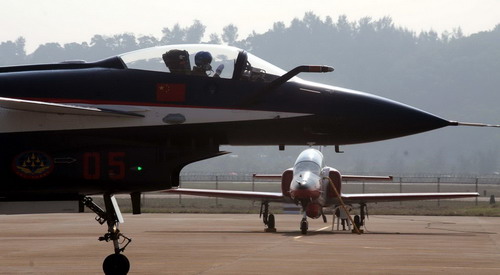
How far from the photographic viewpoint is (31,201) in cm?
1155

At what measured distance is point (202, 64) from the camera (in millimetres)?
11695

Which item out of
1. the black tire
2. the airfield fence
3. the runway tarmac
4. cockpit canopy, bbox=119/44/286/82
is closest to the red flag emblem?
cockpit canopy, bbox=119/44/286/82

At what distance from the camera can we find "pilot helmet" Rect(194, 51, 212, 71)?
38.3 feet

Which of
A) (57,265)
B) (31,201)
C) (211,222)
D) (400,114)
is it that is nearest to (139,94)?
(31,201)

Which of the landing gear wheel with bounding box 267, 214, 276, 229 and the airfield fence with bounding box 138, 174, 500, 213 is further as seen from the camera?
the airfield fence with bounding box 138, 174, 500, 213

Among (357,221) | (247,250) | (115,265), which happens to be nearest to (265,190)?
(357,221)

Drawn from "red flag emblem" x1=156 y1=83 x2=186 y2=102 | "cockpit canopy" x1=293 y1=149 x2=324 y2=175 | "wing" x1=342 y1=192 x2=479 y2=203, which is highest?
"red flag emblem" x1=156 y1=83 x2=186 y2=102

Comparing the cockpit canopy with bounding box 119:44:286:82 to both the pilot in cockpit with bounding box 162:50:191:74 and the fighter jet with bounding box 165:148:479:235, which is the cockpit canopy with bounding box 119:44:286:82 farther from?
the fighter jet with bounding box 165:148:479:235

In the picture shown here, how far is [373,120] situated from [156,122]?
2.55 metres

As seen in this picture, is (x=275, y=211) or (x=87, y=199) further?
(x=275, y=211)

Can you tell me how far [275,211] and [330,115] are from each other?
39.2 metres

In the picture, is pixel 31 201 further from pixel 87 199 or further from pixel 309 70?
pixel 309 70

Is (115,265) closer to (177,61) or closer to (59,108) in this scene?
(59,108)

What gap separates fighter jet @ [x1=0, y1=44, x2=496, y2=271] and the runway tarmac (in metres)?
3.93
